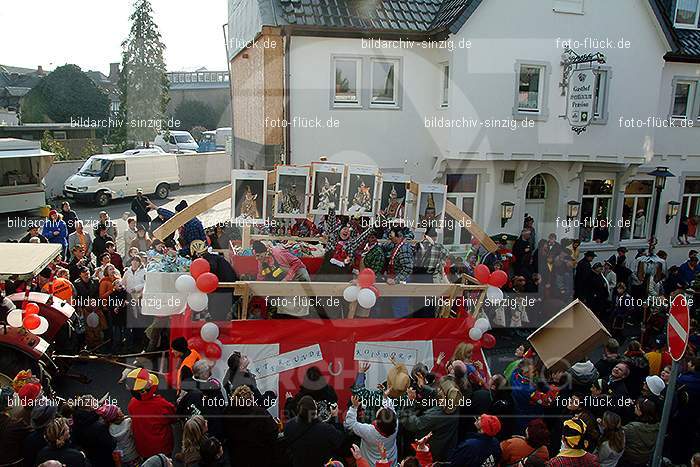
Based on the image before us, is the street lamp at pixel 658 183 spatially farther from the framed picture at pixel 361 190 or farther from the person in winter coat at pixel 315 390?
the person in winter coat at pixel 315 390

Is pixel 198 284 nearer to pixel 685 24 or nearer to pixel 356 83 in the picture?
pixel 356 83

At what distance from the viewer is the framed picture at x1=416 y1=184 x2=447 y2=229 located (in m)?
9.86

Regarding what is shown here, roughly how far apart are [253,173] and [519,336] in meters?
6.20

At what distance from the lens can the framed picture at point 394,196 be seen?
994 centimetres

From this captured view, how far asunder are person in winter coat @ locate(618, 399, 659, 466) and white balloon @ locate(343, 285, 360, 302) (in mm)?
3559

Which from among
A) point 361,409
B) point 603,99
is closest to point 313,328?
point 361,409

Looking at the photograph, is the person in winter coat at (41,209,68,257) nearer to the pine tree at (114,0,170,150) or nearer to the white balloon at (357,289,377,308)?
the white balloon at (357,289,377,308)

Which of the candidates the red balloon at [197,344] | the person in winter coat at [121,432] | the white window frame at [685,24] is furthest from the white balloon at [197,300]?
the white window frame at [685,24]

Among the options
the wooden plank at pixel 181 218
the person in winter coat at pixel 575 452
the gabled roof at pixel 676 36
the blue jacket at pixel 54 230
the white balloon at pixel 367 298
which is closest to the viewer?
the person in winter coat at pixel 575 452

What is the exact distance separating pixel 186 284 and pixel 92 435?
2.34 meters

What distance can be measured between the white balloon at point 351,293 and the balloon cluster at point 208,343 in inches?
69.6

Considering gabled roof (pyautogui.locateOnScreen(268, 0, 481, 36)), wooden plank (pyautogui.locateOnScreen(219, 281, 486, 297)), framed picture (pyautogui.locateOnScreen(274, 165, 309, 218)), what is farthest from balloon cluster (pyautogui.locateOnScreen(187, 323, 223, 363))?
gabled roof (pyautogui.locateOnScreen(268, 0, 481, 36))

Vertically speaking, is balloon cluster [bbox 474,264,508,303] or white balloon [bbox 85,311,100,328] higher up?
balloon cluster [bbox 474,264,508,303]

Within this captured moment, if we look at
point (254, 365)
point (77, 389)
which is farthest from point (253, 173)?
point (77, 389)
